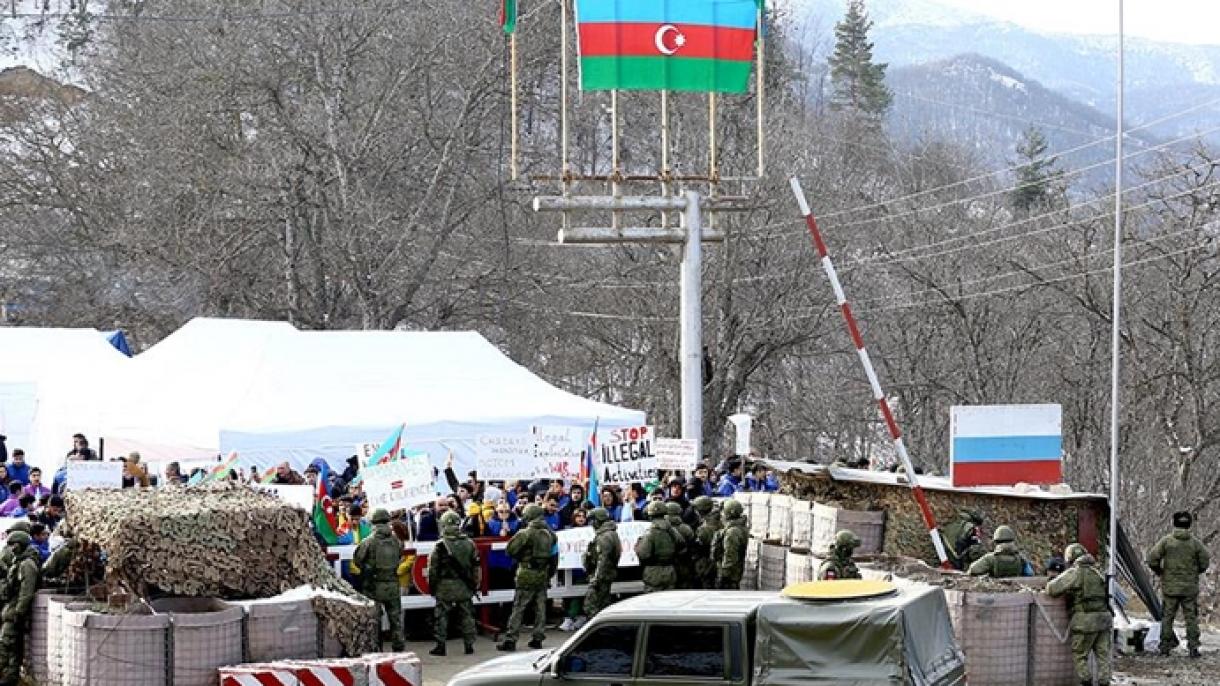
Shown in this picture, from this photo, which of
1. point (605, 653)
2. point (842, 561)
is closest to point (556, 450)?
point (842, 561)

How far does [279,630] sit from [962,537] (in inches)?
314

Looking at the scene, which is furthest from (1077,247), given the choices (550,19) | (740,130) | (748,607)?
(748,607)

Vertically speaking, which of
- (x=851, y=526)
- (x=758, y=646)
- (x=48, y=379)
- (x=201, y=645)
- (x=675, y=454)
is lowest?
(x=201, y=645)

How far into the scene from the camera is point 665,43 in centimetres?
2786

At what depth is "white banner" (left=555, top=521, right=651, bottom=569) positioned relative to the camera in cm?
1975

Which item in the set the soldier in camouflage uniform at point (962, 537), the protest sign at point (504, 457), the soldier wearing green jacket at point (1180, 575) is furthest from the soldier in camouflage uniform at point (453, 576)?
the soldier wearing green jacket at point (1180, 575)

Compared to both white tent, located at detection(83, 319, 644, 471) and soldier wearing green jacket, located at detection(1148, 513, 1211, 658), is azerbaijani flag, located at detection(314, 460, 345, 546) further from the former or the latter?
soldier wearing green jacket, located at detection(1148, 513, 1211, 658)

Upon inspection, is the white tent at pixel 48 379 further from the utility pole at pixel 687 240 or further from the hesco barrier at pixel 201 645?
the hesco barrier at pixel 201 645

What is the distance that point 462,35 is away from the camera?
4219 centimetres

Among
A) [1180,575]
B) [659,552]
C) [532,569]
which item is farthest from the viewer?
[659,552]

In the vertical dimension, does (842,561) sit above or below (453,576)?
above

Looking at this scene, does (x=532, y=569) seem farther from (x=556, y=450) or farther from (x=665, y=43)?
(x=665, y=43)

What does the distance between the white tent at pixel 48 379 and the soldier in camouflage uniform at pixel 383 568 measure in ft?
41.1

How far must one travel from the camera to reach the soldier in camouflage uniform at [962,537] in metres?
18.5
